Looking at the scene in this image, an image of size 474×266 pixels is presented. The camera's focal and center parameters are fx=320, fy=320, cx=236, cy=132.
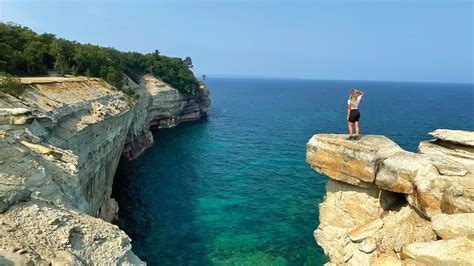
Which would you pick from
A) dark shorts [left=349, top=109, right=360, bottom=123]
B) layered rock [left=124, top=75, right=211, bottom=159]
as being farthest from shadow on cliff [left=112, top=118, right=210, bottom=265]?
dark shorts [left=349, top=109, right=360, bottom=123]

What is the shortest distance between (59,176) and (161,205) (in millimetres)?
20275

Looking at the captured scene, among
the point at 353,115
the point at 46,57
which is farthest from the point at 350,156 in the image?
the point at 46,57

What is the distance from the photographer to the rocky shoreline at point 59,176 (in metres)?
9.88

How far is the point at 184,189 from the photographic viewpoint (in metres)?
38.5

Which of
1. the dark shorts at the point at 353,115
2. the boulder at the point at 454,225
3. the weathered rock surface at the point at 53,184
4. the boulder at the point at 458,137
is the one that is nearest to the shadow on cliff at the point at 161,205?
the weathered rock surface at the point at 53,184

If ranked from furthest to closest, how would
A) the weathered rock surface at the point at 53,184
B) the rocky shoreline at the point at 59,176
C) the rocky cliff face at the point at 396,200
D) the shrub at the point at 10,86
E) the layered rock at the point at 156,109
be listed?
the layered rock at the point at 156,109 < the shrub at the point at 10,86 < the rocky cliff face at the point at 396,200 < the rocky shoreline at the point at 59,176 < the weathered rock surface at the point at 53,184

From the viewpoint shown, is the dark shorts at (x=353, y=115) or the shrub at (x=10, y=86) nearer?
the dark shorts at (x=353, y=115)

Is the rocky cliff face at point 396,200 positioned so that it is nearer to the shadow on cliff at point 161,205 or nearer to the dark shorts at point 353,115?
the dark shorts at point 353,115

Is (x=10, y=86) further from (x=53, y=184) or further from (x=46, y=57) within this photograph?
(x=46, y=57)

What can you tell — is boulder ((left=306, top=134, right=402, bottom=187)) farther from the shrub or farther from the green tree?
the green tree

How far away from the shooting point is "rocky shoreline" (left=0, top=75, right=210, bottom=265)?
32.4 ft

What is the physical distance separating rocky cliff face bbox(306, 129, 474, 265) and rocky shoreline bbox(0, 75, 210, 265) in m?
11.9

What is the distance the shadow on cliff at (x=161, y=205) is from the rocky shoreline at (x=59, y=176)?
10.8ft

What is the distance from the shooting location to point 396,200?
18094mm
